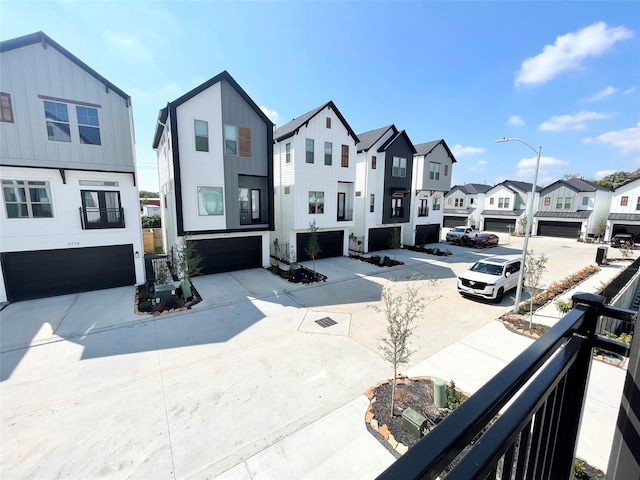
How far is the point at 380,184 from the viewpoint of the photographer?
23.9 meters

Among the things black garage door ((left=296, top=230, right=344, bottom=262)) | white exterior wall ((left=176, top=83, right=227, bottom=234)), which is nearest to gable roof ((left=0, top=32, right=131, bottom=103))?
white exterior wall ((left=176, top=83, right=227, bottom=234))

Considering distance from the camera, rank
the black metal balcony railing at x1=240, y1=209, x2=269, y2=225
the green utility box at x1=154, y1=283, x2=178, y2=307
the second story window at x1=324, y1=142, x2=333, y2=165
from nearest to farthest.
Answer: the green utility box at x1=154, y1=283, x2=178, y2=307, the black metal balcony railing at x1=240, y1=209, x2=269, y2=225, the second story window at x1=324, y1=142, x2=333, y2=165

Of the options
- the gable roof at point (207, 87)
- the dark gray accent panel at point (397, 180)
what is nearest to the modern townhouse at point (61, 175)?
the gable roof at point (207, 87)

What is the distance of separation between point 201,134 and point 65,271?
9007mm

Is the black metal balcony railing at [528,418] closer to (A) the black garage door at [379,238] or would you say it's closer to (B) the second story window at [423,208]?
(A) the black garage door at [379,238]

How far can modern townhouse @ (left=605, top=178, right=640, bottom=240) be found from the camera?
1174 inches

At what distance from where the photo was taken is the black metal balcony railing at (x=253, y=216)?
17.7m

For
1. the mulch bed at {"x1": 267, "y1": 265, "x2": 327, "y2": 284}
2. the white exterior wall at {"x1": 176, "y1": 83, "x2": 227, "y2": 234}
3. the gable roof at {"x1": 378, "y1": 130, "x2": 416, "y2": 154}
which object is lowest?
the mulch bed at {"x1": 267, "y1": 265, "x2": 327, "y2": 284}

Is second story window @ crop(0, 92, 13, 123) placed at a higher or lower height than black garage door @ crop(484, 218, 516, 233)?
higher

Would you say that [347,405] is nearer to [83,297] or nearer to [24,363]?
[24,363]

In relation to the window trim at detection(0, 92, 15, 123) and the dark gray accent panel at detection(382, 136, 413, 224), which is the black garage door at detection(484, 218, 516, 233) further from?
the window trim at detection(0, 92, 15, 123)

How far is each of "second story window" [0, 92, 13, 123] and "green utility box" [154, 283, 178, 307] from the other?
28.7 feet

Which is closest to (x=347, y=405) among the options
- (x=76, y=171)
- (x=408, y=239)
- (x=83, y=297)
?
(x=83, y=297)

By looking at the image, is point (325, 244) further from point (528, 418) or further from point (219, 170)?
point (528, 418)
